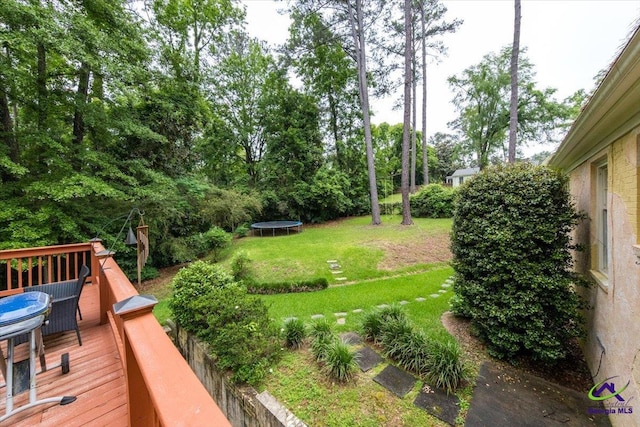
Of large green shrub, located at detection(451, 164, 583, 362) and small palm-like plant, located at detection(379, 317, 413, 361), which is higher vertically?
large green shrub, located at detection(451, 164, 583, 362)

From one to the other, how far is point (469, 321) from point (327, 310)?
2.64 metres

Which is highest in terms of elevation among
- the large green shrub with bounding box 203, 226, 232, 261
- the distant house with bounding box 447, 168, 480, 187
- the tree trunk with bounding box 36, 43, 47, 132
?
the distant house with bounding box 447, 168, 480, 187

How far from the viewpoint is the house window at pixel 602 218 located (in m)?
3.19

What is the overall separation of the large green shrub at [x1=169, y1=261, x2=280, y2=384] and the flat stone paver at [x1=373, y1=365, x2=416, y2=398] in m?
1.39

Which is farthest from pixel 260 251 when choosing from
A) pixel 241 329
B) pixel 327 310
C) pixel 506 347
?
pixel 506 347

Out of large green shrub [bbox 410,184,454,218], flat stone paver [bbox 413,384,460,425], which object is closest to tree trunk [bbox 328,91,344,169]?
large green shrub [bbox 410,184,454,218]

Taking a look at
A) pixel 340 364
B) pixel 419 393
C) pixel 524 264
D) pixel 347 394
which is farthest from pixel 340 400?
pixel 524 264

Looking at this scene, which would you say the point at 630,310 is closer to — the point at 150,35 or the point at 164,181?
the point at 164,181

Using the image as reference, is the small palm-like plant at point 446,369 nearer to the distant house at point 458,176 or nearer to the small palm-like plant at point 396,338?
the small palm-like plant at point 396,338

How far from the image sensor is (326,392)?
9.07 ft

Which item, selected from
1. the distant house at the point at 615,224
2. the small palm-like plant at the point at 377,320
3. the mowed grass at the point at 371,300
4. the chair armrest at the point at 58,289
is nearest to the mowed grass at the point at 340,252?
the mowed grass at the point at 371,300

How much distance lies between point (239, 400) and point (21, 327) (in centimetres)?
209

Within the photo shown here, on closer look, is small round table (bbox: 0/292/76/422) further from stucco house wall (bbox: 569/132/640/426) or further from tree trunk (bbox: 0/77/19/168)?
tree trunk (bbox: 0/77/19/168)

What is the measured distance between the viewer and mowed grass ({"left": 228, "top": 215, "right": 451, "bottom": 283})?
7406 millimetres
